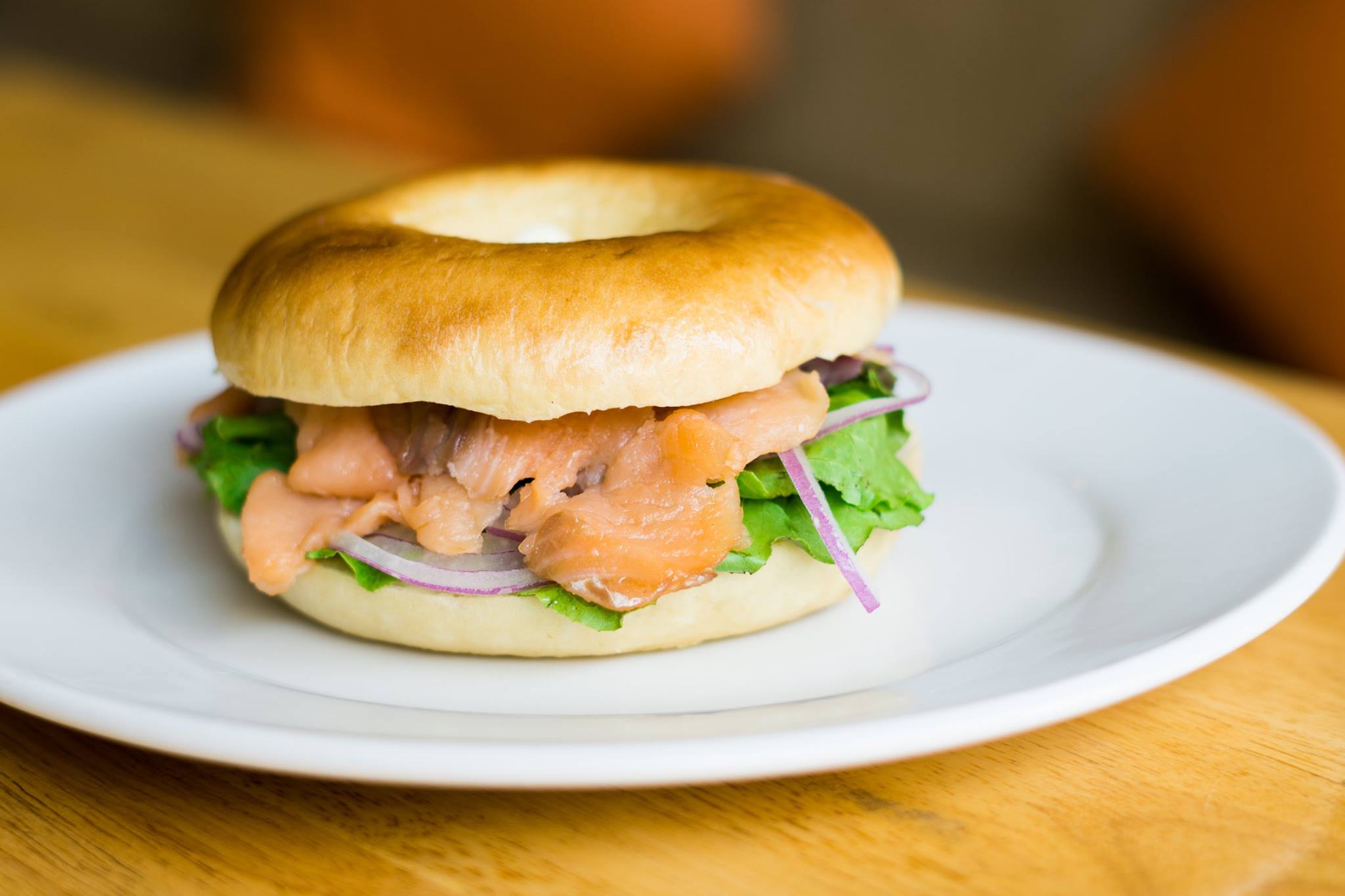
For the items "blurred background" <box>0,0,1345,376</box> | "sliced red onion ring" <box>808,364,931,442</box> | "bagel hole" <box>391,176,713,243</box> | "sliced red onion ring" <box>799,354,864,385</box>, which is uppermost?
"bagel hole" <box>391,176,713,243</box>

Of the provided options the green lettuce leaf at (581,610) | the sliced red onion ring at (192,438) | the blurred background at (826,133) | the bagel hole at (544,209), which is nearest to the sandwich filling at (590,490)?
the green lettuce leaf at (581,610)

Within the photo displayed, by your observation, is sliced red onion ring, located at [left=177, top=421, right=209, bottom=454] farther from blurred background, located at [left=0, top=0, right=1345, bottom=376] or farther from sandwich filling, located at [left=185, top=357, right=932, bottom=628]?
blurred background, located at [left=0, top=0, right=1345, bottom=376]

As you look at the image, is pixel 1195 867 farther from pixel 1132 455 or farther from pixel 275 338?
pixel 275 338

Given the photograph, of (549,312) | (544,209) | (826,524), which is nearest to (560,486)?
(549,312)

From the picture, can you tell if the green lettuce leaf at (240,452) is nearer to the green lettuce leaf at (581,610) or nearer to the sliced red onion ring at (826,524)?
the green lettuce leaf at (581,610)

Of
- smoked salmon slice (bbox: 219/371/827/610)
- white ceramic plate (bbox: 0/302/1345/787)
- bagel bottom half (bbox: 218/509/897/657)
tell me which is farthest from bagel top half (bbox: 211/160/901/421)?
white ceramic plate (bbox: 0/302/1345/787)

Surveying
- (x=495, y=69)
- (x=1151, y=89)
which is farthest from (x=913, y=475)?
(x=495, y=69)

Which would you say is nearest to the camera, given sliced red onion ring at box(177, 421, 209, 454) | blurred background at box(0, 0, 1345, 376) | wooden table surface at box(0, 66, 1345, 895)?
wooden table surface at box(0, 66, 1345, 895)
